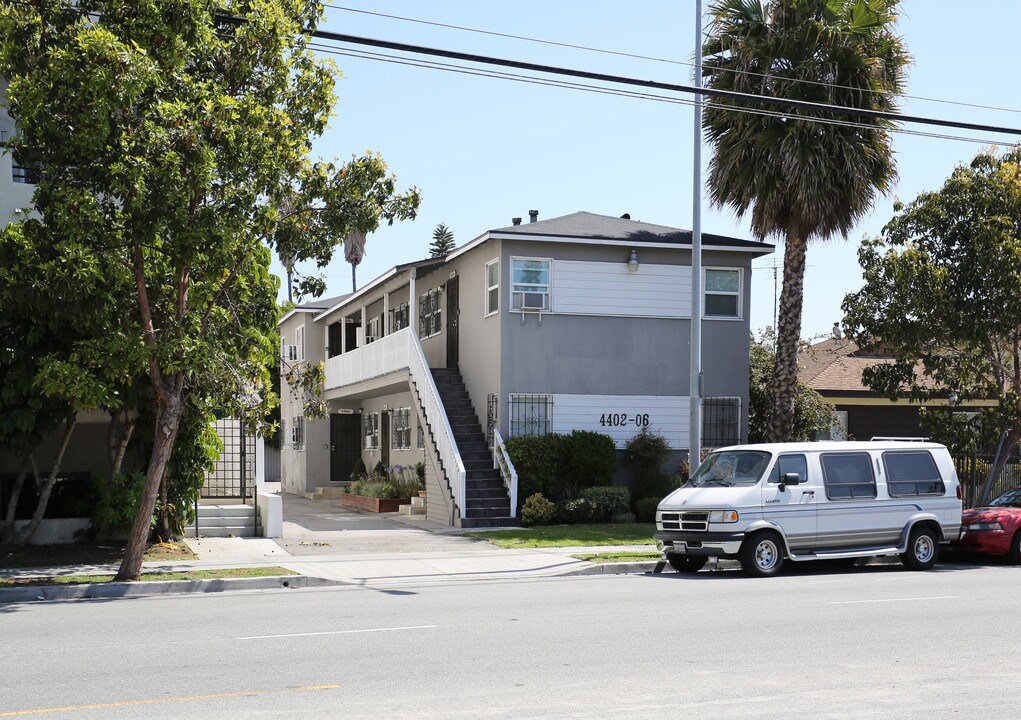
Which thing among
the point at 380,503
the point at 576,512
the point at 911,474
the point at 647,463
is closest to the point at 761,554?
the point at 911,474

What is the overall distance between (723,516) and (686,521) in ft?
2.24

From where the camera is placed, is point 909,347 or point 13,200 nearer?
point 13,200

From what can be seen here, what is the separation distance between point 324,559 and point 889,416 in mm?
20096

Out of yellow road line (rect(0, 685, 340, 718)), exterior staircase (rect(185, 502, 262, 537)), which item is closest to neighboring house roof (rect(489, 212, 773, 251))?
exterior staircase (rect(185, 502, 262, 537))

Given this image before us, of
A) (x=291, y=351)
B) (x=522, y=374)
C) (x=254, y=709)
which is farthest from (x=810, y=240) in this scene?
(x=291, y=351)

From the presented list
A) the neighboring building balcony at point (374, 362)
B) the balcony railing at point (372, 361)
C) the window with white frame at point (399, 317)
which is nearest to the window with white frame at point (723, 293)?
the neighboring building balcony at point (374, 362)

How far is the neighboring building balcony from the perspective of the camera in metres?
28.5

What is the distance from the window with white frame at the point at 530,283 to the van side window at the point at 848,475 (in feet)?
32.9

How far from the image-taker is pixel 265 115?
15156 mm

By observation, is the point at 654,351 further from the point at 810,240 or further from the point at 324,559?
the point at 324,559

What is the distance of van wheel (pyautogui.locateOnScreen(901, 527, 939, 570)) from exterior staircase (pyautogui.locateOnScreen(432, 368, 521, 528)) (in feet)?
28.7

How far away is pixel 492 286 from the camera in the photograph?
26.4m

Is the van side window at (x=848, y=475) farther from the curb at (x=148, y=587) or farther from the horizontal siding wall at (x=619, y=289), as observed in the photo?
Answer: the horizontal siding wall at (x=619, y=289)

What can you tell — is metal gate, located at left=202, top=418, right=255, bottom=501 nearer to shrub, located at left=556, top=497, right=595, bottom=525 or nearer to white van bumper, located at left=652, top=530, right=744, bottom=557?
shrub, located at left=556, top=497, right=595, bottom=525
